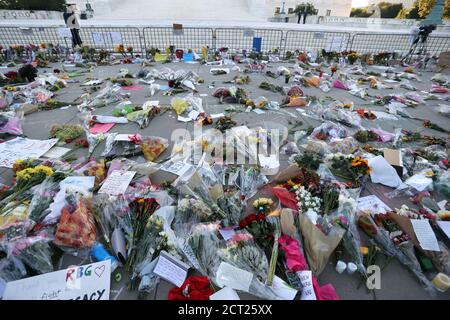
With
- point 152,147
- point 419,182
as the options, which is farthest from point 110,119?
point 419,182

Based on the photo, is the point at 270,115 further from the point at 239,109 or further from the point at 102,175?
the point at 102,175

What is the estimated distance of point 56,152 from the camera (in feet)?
13.4

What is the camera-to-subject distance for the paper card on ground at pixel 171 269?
2174 mm

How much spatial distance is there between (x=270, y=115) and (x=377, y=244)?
380cm

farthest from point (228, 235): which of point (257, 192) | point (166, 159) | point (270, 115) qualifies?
point (270, 115)

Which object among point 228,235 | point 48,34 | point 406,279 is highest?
point 48,34

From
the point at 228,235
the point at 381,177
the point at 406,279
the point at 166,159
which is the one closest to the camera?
the point at 406,279

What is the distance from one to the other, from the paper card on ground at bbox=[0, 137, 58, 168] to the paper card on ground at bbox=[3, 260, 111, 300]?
2.62 m

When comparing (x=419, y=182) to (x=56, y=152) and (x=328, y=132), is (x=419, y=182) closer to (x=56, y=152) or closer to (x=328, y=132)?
(x=328, y=132)

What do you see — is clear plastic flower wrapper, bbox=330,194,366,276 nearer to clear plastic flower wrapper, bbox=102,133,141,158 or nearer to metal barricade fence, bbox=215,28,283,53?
clear plastic flower wrapper, bbox=102,133,141,158

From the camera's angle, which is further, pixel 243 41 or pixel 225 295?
pixel 243 41

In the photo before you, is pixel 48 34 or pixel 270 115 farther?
pixel 48 34

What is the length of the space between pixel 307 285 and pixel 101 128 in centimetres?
469
